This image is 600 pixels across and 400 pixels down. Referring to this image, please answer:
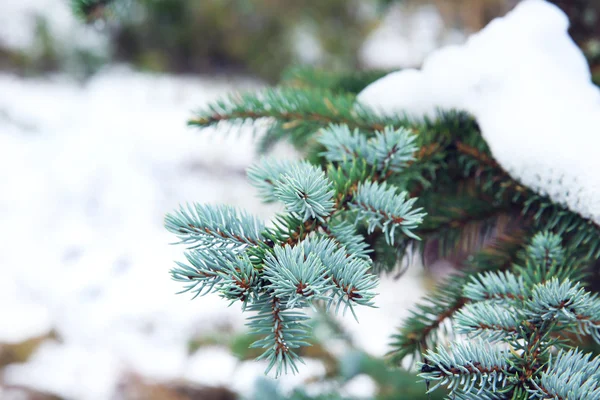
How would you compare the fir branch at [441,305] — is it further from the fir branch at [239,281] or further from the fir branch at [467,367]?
the fir branch at [239,281]

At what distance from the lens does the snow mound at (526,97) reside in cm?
41

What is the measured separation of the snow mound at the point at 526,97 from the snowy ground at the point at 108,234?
806 mm

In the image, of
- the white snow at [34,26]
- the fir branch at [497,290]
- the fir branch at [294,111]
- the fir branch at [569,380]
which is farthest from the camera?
the white snow at [34,26]

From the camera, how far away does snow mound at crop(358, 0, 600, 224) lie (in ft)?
1.34

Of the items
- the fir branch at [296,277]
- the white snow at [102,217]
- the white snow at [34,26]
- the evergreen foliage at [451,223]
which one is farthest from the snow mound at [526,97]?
the white snow at [34,26]

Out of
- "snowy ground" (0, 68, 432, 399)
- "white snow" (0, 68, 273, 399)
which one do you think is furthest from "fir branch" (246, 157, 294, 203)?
"snowy ground" (0, 68, 432, 399)

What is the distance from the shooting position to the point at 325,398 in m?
0.67

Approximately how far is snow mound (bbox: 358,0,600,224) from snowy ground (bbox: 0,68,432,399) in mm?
806

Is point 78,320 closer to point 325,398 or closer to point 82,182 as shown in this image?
Answer: point 82,182

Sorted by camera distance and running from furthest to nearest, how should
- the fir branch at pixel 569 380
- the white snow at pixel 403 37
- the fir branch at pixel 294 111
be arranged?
the white snow at pixel 403 37
the fir branch at pixel 294 111
the fir branch at pixel 569 380

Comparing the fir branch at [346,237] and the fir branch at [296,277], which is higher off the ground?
the fir branch at [346,237]

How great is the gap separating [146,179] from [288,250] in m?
2.75

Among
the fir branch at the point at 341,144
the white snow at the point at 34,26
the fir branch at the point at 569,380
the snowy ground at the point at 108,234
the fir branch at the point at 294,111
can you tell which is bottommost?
the fir branch at the point at 569,380

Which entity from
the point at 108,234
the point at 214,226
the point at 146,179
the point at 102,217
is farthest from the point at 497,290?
the point at 146,179
